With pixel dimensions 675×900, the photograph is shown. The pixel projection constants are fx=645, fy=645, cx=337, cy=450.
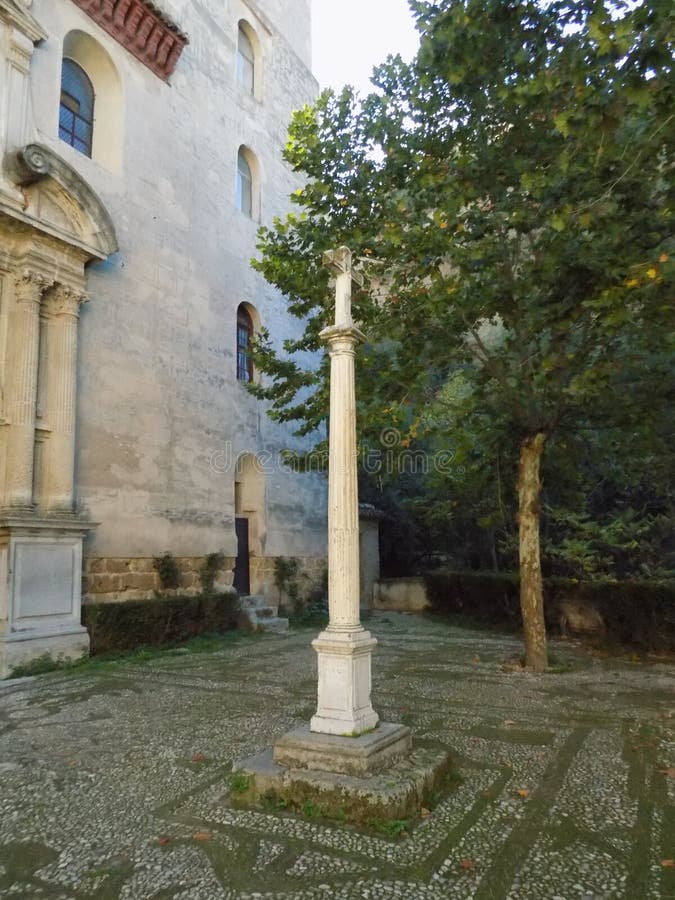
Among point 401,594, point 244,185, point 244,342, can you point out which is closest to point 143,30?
point 244,185

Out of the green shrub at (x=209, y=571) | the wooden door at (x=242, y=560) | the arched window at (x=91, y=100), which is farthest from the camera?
the wooden door at (x=242, y=560)

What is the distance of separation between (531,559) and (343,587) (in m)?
4.88

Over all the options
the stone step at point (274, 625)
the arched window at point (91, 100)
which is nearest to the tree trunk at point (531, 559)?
the stone step at point (274, 625)

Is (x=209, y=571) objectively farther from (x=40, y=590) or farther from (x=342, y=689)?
(x=342, y=689)

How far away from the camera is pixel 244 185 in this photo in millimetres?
15367

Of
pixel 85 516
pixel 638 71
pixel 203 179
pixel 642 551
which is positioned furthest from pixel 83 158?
pixel 642 551

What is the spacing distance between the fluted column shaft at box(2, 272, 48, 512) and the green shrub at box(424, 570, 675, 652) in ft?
29.7

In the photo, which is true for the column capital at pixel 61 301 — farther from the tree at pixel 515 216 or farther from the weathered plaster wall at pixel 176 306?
the tree at pixel 515 216

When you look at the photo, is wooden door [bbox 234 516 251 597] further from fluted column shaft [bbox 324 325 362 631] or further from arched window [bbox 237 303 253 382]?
fluted column shaft [bbox 324 325 362 631]

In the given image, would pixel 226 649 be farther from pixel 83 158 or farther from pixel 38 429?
pixel 83 158

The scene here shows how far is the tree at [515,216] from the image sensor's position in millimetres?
5160

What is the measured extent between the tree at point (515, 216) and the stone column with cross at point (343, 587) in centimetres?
223

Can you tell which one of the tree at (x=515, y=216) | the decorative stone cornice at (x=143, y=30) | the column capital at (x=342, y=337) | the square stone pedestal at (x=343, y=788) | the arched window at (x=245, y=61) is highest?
the arched window at (x=245, y=61)

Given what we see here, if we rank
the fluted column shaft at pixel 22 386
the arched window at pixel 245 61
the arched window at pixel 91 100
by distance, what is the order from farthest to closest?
the arched window at pixel 245 61 → the arched window at pixel 91 100 → the fluted column shaft at pixel 22 386
